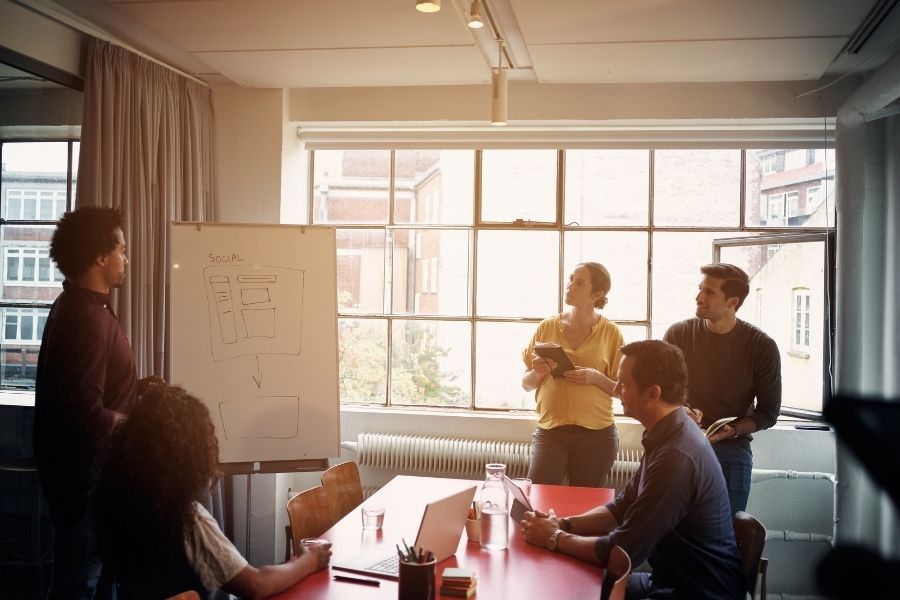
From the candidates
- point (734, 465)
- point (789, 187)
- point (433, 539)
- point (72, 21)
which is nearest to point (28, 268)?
point (72, 21)

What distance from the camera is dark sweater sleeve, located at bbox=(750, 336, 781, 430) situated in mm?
3594

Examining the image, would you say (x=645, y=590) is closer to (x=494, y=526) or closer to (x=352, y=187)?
(x=494, y=526)

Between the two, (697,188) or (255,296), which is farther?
(697,188)

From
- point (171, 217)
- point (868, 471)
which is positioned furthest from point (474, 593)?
point (171, 217)

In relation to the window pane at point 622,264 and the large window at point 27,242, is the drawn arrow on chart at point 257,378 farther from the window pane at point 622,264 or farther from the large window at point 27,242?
the window pane at point 622,264

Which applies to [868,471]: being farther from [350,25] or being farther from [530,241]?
[530,241]

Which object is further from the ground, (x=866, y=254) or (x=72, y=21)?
(x=72, y=21)

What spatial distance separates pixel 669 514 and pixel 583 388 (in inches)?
61.6

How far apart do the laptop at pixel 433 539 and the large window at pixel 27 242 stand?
221cm

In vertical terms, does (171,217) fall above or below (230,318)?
above

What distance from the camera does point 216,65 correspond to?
4.09 meters

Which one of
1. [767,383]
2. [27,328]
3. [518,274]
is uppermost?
[518,274]

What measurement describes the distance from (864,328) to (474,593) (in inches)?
114

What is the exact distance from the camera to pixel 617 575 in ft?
6.57
